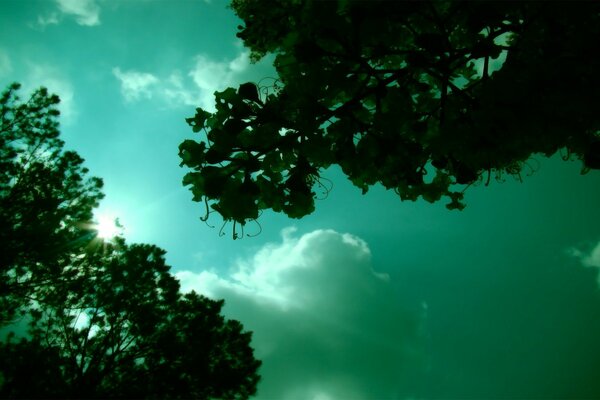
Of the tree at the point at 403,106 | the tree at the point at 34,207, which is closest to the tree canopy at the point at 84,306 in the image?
the tree at the point at 34,207

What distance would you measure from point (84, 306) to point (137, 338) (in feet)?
7.44

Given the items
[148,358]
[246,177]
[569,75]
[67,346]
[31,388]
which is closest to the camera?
[569,75]

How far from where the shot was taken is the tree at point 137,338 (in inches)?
438

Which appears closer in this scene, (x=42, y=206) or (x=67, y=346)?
(x=42, y=206)

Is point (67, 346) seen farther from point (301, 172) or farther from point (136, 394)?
point (301, 172)

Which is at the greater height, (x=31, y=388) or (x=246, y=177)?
(x=246, y=177)

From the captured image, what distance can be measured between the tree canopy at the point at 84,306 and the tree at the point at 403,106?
33.6ft

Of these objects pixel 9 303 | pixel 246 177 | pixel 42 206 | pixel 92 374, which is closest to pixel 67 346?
pixel 92 374

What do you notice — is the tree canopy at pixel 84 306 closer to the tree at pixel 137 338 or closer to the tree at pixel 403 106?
the tree at pixel 137 338

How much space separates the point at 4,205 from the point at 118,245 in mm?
3567

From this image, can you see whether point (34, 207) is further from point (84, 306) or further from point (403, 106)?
point (403, 106)

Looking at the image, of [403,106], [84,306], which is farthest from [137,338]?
[403,106]

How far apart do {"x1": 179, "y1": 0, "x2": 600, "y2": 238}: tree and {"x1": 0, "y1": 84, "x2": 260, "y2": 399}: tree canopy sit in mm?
10227

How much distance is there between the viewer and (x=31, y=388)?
9656 millimetres
